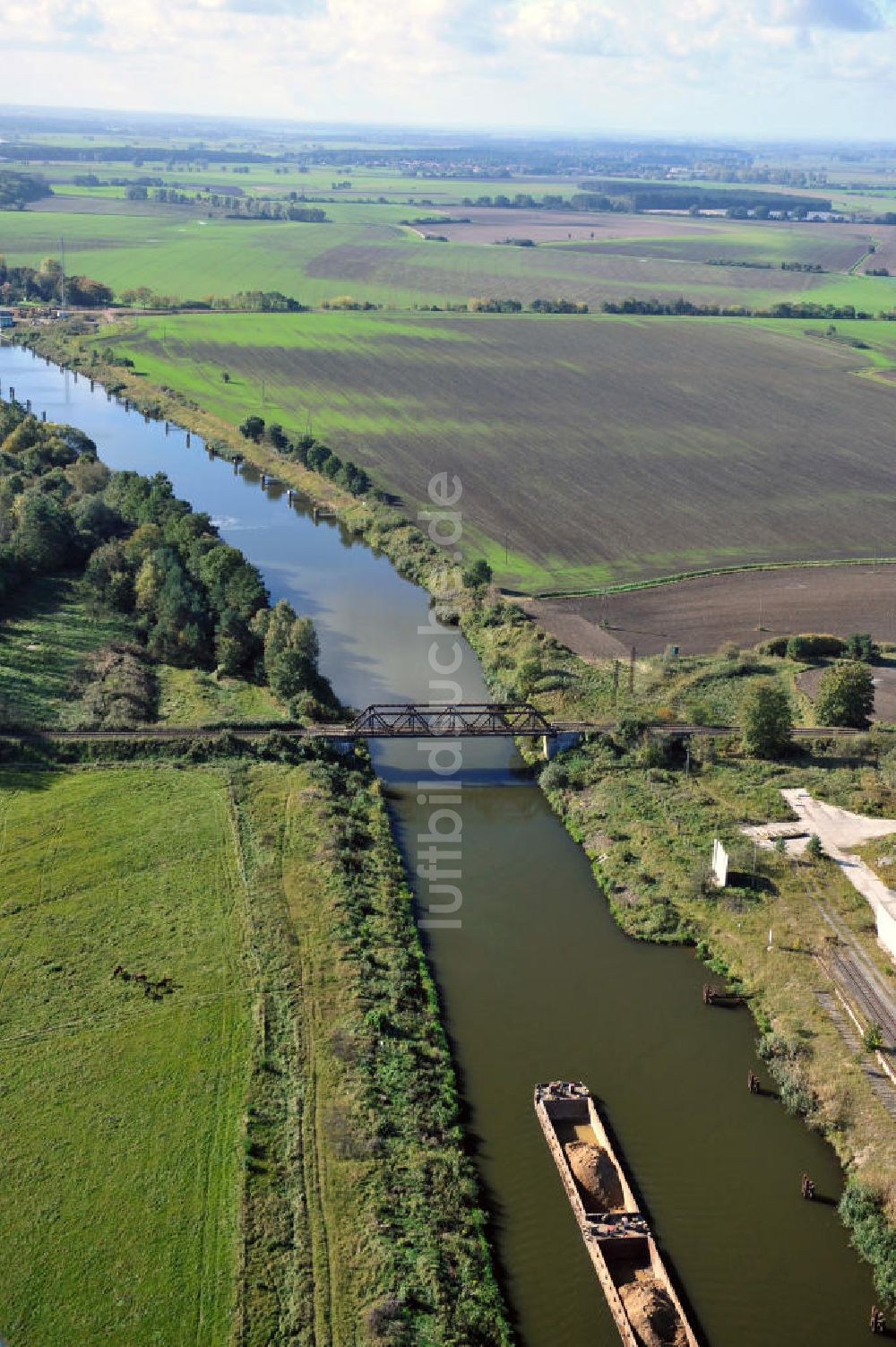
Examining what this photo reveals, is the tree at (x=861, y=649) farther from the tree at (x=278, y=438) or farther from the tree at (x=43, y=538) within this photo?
the tree at (x=278, y=438)

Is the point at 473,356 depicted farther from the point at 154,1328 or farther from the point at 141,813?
the point at 154,1328

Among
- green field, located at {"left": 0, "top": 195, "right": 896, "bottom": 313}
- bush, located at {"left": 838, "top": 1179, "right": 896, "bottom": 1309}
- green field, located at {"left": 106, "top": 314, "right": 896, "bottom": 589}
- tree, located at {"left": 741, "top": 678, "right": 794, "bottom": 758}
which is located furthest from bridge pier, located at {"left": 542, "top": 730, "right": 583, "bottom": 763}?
green field, located at {"left": 0, "top": 195, "right": 896, "bottom": 313}

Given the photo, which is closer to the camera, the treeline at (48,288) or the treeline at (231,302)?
the treeline at (231,302)

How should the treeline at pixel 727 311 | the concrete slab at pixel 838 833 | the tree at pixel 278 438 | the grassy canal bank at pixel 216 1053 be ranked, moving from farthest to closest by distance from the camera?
1. the treeline at pixel 727 311
2. the tree at pixel 278 438
3. the concrete slab at pixel 838 833
4. the grassy canal bank at pixel 216 1053

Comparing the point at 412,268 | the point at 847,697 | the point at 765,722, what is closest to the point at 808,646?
the point at 847,697

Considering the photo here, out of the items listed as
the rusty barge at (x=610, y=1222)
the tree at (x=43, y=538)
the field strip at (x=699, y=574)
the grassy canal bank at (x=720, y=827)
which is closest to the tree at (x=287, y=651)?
the grassy canal bank at (x=720, y=827)

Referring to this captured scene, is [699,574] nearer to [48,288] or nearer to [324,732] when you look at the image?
A: [324,732]

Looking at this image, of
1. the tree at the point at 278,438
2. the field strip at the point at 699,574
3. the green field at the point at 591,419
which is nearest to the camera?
the field strip at the point at 699,574

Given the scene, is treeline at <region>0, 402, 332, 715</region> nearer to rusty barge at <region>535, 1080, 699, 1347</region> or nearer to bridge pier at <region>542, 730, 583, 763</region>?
bridge pier at <region>542, 730, 583, 763</region>
